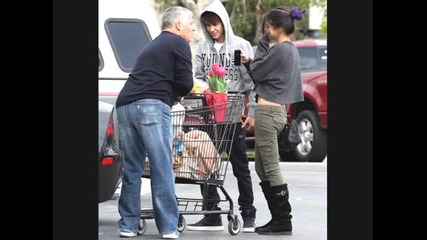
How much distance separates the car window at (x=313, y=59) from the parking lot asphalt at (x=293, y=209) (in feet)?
7.27

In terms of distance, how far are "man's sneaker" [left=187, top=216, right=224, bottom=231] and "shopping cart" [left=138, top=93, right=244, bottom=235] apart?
46cm

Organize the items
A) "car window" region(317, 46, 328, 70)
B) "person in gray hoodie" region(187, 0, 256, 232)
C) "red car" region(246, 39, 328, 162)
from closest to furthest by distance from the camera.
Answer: "person in gray hoodie" region(187, 0, 256, 232) → "red car" region(246, 39, 328, 162) → "car window" region(317, 46, 328, 70)

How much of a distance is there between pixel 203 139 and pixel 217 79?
55 centimetres

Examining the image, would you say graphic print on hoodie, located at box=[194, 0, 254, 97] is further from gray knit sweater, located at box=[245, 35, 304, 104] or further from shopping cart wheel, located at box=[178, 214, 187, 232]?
shopping cart wheel, located at box=[178, 214, 187, 232]

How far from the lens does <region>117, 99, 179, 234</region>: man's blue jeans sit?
29.6 ft

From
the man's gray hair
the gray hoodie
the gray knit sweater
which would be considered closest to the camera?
the man's gray hair

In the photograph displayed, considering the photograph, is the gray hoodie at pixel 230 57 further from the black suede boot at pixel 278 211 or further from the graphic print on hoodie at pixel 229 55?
the black suede boot at pixel 278 211

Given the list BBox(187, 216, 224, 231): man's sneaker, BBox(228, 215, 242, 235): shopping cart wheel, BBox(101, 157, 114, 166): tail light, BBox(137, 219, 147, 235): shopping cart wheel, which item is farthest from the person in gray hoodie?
BBox(101, 157, 114, 166): tail light

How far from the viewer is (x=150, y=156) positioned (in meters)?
9.04

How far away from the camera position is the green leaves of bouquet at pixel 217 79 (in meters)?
9.50
